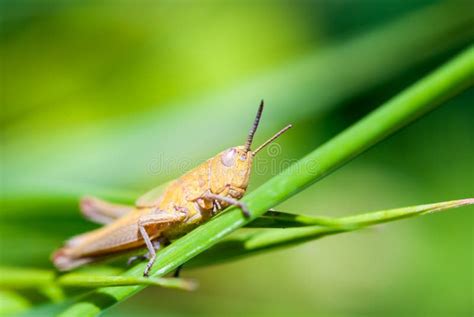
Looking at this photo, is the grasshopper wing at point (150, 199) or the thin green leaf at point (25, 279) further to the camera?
A: the grasshopper wing at point (150, 199)

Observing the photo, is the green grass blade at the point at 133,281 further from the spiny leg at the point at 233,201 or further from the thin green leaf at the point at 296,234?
the thin green leaf at the point at 296,234

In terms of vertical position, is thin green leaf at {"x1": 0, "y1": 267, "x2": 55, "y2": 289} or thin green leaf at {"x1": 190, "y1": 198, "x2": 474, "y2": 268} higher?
thin green leaf at {"x1": 0, "y1": 267, "x2": 55, "y2": 289}

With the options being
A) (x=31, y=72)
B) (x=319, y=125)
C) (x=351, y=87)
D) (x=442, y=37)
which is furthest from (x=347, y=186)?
(x=31, y=72)

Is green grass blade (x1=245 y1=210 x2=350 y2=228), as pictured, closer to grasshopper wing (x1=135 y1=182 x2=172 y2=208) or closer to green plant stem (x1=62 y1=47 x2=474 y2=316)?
green plant stem (x1=62 y1=47 x2=474 y2=316)

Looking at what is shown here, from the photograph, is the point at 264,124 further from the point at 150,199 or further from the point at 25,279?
the point at 25,279

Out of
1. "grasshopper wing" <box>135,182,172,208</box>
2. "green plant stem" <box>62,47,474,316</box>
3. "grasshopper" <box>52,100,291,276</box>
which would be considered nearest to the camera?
"green plant stem" <box>62,47,474,316</box>

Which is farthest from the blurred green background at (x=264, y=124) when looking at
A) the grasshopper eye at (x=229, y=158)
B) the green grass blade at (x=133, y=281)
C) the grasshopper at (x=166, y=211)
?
the green grass blade at (x=133, y=281)

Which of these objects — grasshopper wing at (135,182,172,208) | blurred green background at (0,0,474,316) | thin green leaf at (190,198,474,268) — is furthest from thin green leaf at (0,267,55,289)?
thin green leaf at (190,198,474,268)
